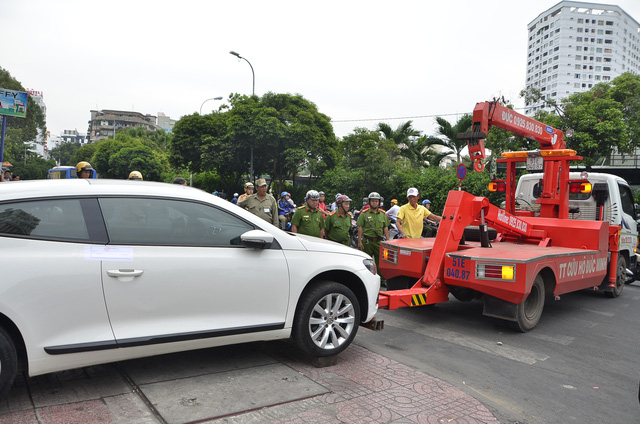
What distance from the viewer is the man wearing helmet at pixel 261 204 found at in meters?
7.42

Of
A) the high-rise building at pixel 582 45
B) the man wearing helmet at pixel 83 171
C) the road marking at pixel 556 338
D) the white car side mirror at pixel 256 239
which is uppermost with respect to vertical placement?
the high-rise building at pixel 582 45

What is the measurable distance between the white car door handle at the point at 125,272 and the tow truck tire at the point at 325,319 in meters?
1.42

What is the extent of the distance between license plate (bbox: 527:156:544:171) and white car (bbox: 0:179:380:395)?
4863 millimetres

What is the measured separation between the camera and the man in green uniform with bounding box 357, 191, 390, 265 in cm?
794

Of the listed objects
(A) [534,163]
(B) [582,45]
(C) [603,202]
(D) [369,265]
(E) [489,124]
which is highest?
(B) [582,45]

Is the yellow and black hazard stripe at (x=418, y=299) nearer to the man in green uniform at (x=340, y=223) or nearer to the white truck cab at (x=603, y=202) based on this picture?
the man in green uniform at (x=340, y=223)

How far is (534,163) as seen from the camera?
25.9 ft

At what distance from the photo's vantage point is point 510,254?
5.67 metres

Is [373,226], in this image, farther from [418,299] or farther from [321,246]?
[321,246]

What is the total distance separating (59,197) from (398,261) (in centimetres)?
422

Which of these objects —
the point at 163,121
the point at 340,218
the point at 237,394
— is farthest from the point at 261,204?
the point at 163,121

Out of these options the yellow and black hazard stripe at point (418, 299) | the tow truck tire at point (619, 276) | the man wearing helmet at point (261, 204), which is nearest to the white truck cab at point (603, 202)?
the tow truck tire at point (619, 276)

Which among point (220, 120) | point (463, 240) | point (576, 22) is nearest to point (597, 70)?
point (576, 22)

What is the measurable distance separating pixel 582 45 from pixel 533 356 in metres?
175
